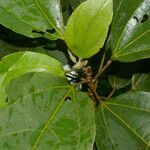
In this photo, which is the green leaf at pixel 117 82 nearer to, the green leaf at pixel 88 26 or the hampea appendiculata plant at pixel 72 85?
the hampea appendiculata plant at pixel 72 85

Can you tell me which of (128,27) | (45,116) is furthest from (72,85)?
(128,27)

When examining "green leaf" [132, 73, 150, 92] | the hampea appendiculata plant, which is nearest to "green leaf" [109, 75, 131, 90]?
→ "green leaf" [132, 73, 150, 92]

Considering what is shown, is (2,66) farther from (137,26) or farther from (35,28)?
(137,26)

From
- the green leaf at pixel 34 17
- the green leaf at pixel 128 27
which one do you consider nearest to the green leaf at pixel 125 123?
the green leaf at pixel 128 27

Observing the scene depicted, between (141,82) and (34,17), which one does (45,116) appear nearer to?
(34,17)

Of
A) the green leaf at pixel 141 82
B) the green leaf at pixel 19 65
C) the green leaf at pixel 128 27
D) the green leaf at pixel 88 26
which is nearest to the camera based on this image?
the green leaf at pixel 88 26

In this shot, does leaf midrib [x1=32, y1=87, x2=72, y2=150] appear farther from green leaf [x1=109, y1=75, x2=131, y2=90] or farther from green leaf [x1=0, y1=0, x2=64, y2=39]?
green leaf [x1=109, y1=75, x2=131, y2=90]
